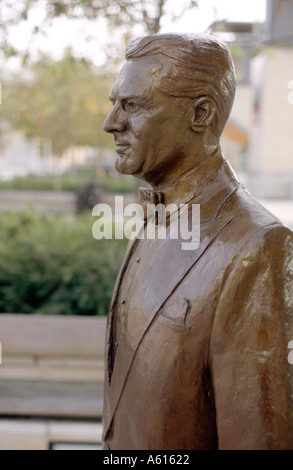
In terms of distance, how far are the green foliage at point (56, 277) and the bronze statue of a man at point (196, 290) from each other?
3.32 m

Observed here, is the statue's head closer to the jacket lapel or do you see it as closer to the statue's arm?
the jacket lapel

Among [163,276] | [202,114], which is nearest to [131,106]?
[202,114]

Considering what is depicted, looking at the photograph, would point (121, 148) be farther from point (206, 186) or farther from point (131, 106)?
point (206, 186)

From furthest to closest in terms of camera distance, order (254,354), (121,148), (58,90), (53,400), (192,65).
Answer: (58,90) < (53,400) < (121,148) < (192,65) < (254,354)

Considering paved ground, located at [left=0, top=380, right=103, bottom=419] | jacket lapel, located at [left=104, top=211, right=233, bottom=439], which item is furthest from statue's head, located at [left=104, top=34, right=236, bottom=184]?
paved ground, located at [left=0, top=380, right=103, bottom=419]

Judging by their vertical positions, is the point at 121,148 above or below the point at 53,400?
above

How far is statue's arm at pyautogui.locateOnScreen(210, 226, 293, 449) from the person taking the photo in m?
1.26

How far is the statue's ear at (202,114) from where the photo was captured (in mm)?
1408

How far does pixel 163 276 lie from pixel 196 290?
0.11 m

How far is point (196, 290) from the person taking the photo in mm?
1341

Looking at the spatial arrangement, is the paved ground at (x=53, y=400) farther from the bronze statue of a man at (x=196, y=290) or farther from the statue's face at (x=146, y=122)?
the statue's face at (x=146, y=122)

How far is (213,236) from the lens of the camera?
1374 millimetres

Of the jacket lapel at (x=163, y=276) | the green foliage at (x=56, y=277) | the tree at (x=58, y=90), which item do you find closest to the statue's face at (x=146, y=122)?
the jacket lapel at (x=163, y=276)

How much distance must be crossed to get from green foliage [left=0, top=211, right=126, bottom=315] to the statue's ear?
3474mm
